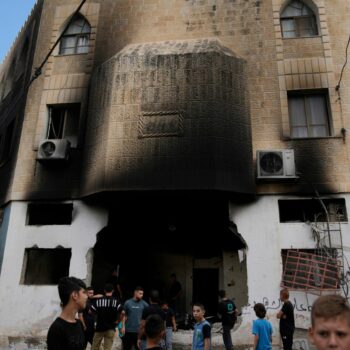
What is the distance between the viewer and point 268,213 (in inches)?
420

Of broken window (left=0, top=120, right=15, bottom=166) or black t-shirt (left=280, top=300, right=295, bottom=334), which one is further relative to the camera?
broken window (left=0, top=120, right=15, bottom=166)

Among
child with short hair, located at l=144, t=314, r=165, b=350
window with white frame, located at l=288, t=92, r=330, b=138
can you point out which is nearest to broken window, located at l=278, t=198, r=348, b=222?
window with white frame, located at l=288, t=92, r=330, b=138

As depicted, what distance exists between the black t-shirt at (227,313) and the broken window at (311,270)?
6.20 feet

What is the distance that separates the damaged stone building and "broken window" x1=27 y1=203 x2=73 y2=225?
62 mm

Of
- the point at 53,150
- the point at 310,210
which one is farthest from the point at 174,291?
the point at 53,150

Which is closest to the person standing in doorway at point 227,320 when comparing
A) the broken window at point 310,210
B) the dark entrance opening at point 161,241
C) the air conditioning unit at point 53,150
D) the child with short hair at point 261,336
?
the child with short hair at point 261,336

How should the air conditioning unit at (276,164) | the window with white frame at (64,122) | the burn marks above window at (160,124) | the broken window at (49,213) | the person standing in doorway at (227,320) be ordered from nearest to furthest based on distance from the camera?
the person standing in doorway at (227,320), the air conditioning unit at (276,164), the burn marks above window at (160,124), the broken window at (49,213), the window with white frame at (64,122)

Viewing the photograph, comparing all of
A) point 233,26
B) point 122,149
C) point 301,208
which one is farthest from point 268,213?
point 233,26

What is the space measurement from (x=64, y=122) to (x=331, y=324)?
12107 millimetres

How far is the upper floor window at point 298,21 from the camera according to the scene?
1270 cm

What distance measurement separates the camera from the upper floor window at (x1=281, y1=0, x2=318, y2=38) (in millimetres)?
12695

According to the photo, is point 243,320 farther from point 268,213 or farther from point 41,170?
point 41,170

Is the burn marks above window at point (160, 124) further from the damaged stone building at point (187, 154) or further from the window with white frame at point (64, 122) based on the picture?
the window with white frame at point (64, 122)

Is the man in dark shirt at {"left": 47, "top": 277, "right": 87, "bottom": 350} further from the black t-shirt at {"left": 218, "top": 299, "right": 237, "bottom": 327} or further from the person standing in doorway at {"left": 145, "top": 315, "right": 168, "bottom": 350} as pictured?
the black t-shirt at {"left": 218, "top": 299, "right": 237, "bottom": 327}
